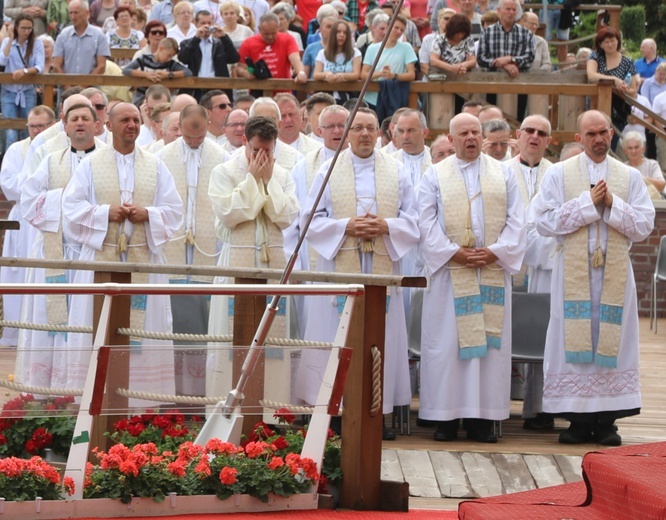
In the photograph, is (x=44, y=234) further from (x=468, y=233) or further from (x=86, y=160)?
(x=468, y=233)

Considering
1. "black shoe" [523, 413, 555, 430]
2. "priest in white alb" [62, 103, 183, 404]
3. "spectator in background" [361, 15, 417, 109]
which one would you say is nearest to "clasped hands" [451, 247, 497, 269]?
"black shoe" [523, 413, 555, 430]

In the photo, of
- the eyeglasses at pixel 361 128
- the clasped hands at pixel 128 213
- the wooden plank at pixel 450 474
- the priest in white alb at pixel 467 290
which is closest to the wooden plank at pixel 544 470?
the wooden plank at pixel 450 474

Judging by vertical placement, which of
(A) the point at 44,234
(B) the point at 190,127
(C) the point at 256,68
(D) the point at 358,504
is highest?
(C) the point at 256,68

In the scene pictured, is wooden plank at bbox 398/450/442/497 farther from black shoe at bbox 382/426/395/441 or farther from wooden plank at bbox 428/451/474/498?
black shoe at bbox 382/426/395/441

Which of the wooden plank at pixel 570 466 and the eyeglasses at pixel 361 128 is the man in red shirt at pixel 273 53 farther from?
the wooden plank at pixel 570 466

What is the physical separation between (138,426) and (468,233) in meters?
3.21

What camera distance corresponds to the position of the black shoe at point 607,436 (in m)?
8.67

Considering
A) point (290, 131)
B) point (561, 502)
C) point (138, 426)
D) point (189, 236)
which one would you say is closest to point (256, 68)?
point (290, 131)

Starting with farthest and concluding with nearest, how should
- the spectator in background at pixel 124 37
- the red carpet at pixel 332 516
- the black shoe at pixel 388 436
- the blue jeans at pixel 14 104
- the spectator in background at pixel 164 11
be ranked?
the spectator in background at pixel 164 11, the spectator in background at pixel 124 37, the blue jeans at pixel 14 104, the black shoe at pixel 388 436, the red carpet at pixel 332 516

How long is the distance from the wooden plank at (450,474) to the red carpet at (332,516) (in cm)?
68

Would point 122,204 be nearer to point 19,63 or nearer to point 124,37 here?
point 19,63

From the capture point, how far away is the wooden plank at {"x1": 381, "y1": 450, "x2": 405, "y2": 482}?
7289 mm

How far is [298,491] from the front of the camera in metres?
5.99

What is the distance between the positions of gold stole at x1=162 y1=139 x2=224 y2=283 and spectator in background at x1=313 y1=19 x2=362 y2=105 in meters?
3.88
